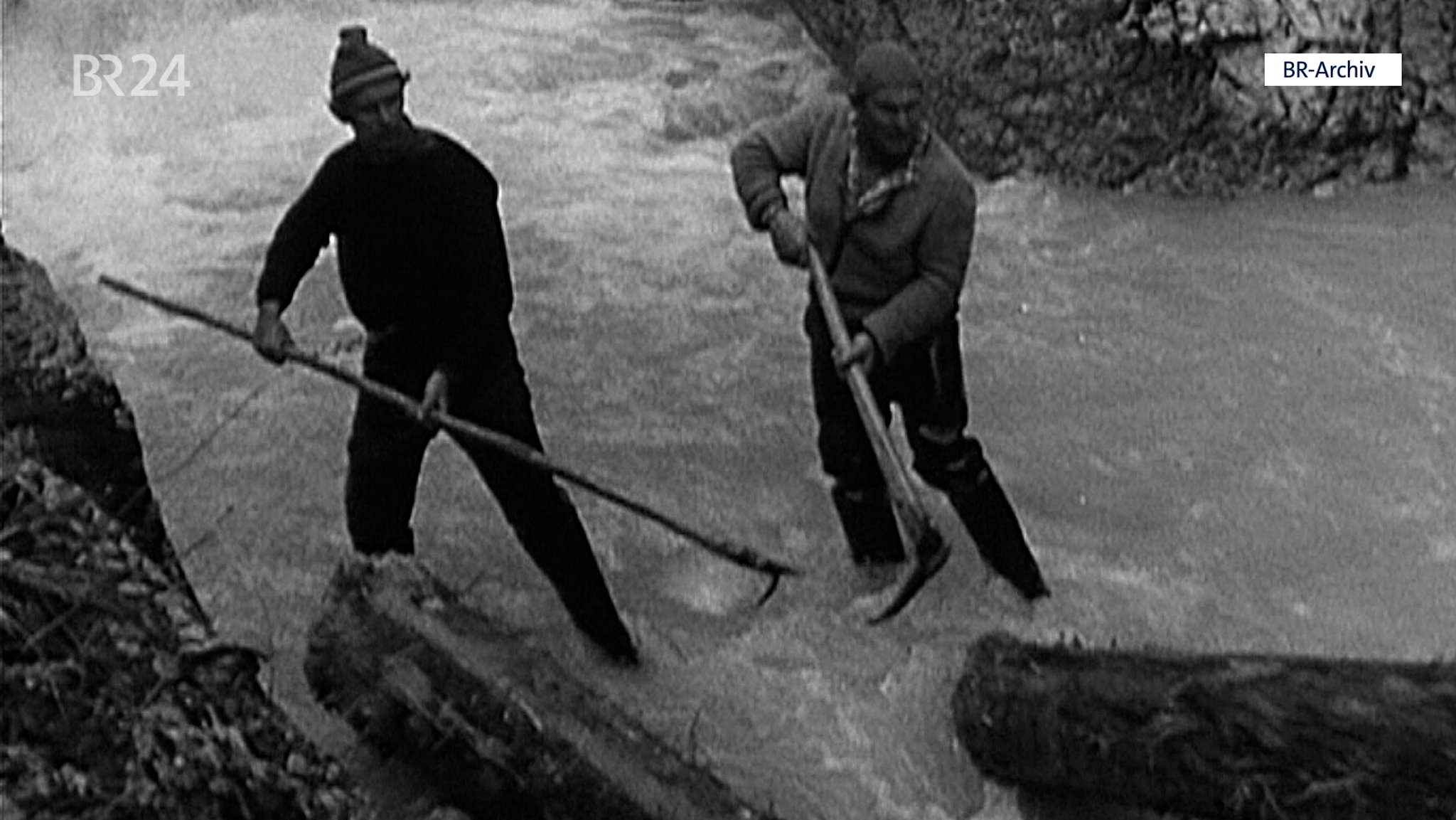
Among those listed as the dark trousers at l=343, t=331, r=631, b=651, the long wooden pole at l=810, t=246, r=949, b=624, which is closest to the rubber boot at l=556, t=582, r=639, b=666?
the dark trousers at l=343, t=331, r=631, b=651

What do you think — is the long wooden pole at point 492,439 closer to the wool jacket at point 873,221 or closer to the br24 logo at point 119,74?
the wool jacket at point 873,221

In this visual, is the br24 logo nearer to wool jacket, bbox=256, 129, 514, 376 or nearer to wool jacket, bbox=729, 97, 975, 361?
wool jacket, bbox=256, 129, 514, 376

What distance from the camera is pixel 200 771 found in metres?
3.83

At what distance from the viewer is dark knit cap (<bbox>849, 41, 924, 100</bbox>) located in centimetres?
550

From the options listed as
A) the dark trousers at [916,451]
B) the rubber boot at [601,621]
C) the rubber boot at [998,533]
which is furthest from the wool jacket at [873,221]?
the rubber boot at [601,621]

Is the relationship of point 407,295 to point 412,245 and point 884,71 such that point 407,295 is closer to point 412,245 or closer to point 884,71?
point 412,245

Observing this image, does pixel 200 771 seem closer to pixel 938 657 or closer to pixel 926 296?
pixel 926 296

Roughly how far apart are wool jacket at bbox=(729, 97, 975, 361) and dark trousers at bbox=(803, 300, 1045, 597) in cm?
16

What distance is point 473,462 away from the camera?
6.05 meters

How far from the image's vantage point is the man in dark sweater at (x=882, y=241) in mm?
5688

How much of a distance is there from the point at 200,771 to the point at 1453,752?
3069mm

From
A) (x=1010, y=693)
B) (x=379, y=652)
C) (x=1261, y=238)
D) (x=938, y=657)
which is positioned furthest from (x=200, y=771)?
(x=1261, y=238)

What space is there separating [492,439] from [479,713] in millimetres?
846

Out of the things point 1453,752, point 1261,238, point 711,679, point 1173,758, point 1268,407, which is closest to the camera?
point 1453,752
